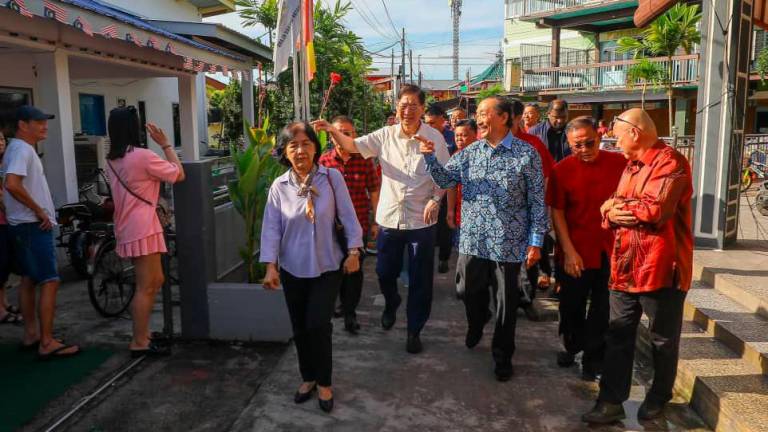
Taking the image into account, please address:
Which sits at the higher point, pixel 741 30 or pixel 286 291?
pixel 741 30

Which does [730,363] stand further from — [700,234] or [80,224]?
[80,224]

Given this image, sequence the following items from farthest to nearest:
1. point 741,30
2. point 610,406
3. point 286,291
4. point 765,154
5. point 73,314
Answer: point 765,154 < point 741,30 < point 73,314 < point 286,291 < point 610,406

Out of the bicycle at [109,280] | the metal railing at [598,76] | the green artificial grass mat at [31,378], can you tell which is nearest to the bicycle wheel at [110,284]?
the bicycle at [109,280]

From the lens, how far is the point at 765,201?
907cm

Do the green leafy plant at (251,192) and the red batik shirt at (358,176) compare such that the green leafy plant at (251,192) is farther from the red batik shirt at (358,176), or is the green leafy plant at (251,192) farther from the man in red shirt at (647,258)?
the man in red shirt at (647,258)

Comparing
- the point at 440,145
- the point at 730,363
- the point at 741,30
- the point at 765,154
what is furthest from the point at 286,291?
the point at 765,154

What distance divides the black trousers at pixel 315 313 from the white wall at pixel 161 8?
36.8ft

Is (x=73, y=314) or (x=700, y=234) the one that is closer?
(x=73, y=314)

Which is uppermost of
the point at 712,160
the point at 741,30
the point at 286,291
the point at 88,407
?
the point at 741,30

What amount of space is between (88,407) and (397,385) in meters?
1.91

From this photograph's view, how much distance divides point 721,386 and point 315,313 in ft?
7.80

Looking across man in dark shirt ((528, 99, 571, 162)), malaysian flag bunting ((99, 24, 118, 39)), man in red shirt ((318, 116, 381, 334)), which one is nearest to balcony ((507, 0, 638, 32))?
man in dark shirt ((528, 99, 571, 162))

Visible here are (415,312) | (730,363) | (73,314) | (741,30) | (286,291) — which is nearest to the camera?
(286,291)

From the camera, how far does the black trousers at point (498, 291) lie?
3.84m
